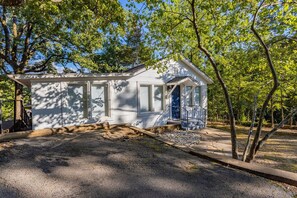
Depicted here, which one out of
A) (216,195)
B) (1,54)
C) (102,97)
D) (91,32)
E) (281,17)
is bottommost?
(216,195)

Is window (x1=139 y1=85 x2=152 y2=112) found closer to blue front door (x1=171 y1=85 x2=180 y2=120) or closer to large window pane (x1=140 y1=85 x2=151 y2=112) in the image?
large window pane (x1=140 y1=85 x2=151 y2=112)

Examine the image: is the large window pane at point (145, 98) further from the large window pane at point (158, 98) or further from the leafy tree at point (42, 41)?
the leafy tree at point (42, 41)

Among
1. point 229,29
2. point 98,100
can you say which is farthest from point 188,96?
point 229,29

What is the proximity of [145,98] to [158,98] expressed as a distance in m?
0.79

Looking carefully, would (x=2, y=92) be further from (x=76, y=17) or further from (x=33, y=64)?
(x=76, y=17)

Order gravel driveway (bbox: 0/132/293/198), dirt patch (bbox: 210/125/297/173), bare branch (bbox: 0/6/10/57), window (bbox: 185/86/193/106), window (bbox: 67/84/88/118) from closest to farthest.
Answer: gravel driveway (bbox: 0/132/293/198)
dirt patch (bbox: 210/125/297/173)
window (bbox: 67/84/88/118)
bare branch (bbox: 0/6/10/57)
window (bbox: 185/86/193/106)

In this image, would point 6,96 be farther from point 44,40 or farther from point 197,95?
point 197,95

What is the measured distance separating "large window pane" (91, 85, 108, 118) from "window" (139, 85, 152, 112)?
188 cm

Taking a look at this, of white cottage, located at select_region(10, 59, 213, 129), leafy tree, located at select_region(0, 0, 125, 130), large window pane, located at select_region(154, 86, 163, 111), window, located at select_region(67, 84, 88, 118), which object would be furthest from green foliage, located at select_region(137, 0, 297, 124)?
window, located at select_region(67, 84, 88, 118)

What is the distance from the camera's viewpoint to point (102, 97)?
8625 mm

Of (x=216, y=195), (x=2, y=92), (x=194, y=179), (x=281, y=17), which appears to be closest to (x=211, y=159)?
(x=194, y=179)

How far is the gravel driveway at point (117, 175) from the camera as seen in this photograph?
2861 millimetres

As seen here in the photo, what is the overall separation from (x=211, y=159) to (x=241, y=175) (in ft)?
2.71

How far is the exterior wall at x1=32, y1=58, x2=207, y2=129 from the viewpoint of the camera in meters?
7.26
